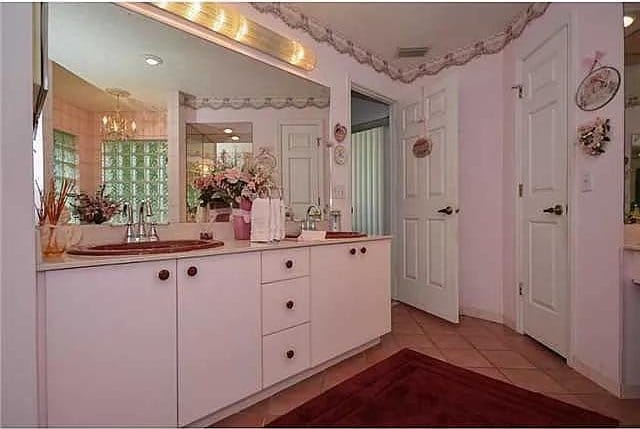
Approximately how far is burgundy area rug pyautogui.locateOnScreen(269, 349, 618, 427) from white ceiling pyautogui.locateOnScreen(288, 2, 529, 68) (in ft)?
8.11

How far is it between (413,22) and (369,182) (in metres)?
2.22

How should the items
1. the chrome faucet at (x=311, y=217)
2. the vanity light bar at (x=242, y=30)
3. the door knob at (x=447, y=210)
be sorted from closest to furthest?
1. the vanity light bar at (x=242, y=30)
2. the chrome faucet at (x=311, y=217)
3. the door knob at (x=447, y=210)

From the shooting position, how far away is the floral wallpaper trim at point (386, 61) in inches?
104

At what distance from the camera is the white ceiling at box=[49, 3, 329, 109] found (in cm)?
167

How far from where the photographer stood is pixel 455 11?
2.77 meters

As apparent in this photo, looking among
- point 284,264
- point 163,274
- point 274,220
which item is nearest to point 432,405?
point 284,264

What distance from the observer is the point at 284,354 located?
193cm

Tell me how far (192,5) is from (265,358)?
6.32ft

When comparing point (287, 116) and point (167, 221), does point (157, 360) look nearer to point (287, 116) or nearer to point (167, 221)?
point (167, 221)

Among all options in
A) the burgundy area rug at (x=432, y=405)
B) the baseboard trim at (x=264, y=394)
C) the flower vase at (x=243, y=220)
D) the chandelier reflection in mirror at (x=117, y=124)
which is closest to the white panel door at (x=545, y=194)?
the burgundy area rug at (x=432, y=405)

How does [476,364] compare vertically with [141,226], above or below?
below

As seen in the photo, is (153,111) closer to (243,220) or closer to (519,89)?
(243,220)

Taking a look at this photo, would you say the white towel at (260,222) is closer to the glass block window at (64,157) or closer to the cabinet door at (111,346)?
the cabinet door at (111,346)

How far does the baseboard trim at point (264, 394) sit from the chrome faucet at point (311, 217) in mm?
906
